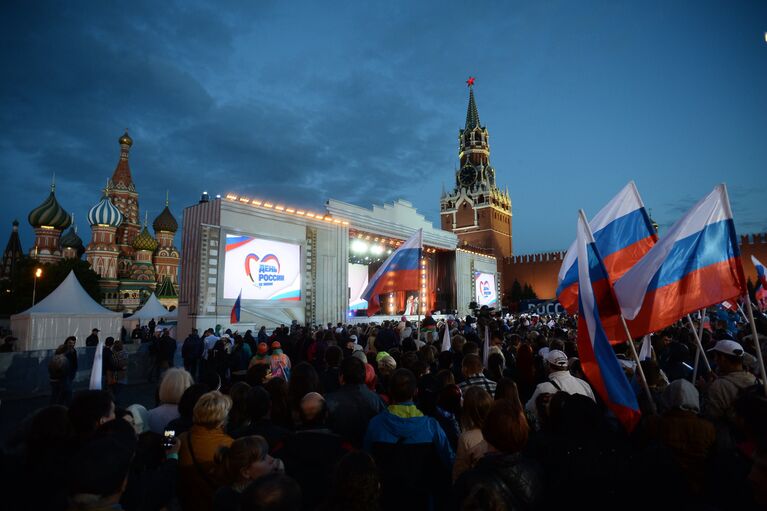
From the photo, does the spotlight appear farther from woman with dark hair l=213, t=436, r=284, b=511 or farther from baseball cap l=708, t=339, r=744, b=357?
woman with dark hair l=213, t=436, r=284, b=511

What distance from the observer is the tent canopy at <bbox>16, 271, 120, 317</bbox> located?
1509 centimetres

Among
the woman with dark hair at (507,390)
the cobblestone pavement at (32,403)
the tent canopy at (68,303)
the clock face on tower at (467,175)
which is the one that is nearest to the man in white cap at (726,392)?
the woman with dark hair at (507,390)

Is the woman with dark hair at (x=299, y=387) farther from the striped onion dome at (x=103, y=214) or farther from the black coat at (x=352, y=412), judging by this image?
the striped onion dome at (x=103, y=214)

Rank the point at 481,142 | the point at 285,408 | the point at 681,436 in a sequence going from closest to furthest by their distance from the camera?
the point at 681,436
the point at 285,408
the point at 481,142

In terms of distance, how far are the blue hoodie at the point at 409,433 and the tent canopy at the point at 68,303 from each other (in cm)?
1623

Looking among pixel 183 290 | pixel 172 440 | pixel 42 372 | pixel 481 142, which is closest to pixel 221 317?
pixel 183 290

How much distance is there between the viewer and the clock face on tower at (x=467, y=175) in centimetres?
7094

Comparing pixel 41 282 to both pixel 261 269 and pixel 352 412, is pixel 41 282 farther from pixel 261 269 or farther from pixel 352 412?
pixel 352 412

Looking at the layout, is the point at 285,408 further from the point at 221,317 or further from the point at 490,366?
the point at 221,317

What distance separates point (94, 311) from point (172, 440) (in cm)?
1614

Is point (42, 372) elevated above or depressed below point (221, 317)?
below

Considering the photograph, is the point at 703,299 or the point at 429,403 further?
the point at 703,299

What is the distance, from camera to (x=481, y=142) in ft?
241

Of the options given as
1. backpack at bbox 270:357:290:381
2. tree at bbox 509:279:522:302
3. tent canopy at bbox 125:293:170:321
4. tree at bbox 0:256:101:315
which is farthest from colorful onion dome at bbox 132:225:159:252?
backpack at bbox 270:357:290:381
